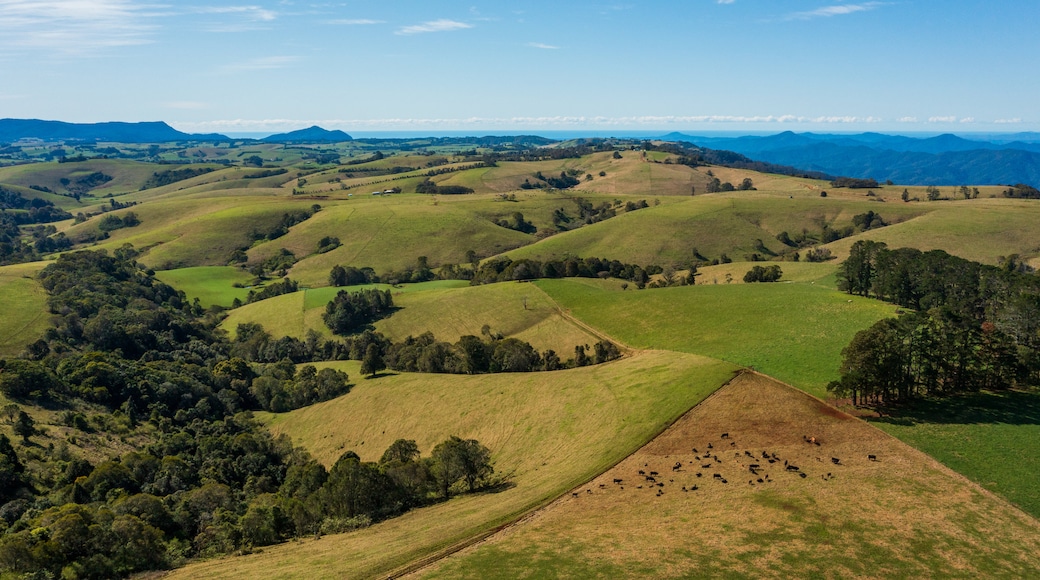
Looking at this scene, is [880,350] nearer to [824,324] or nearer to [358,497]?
[824,324]

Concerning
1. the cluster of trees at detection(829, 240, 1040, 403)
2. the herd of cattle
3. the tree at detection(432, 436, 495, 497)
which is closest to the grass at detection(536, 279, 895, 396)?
the cluster of trees at detection(829, 240, 1040, 403)

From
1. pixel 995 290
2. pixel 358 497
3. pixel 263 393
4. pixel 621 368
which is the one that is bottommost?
pixel 263 393

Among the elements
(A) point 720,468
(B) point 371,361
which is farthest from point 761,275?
(A) point 720,468

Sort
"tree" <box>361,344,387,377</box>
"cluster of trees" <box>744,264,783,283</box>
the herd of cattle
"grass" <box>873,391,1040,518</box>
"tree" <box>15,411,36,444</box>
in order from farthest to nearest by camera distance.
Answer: "cluster of trees" <box>744,264,783,283</box> → "tree" <box>361,344,387,377</box> → "tree" <box>15,411,36,444</box> → the herd of cattle → "grass" <box>873,391,1040,518</box>

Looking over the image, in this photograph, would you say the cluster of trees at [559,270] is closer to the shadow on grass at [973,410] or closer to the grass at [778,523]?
the shadow on grass at [973,410]

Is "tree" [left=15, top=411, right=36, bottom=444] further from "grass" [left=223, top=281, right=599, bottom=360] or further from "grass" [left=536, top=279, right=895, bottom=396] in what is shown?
"grass" [left=536, top=279, right=895, bottom=396]

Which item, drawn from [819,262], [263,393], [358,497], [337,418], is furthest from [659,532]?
[819,262]
